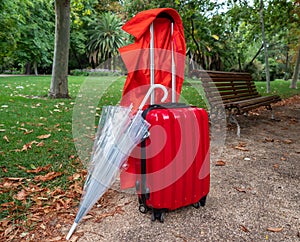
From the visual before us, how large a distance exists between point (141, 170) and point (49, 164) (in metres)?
1.44

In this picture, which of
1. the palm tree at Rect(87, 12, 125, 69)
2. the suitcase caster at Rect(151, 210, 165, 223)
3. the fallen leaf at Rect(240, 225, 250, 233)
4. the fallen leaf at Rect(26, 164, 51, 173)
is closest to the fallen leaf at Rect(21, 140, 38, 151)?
Result: the fallen leaf at Rect(26, 164, 51, 173)

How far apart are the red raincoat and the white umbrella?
16cm

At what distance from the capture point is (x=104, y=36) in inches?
1109

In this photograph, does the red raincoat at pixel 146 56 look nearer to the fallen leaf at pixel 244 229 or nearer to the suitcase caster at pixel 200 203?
the suitcase caster at pixel 200 203

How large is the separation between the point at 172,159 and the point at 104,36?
27.8m

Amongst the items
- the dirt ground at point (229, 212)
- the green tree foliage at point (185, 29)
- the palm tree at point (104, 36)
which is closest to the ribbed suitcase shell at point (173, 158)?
the dirt ground at point (229, 212)

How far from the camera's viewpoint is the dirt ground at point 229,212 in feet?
6.70

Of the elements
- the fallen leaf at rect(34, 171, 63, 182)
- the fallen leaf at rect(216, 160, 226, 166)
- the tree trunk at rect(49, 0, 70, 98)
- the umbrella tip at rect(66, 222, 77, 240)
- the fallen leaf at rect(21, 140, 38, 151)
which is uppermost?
the tree trunk at rect(49, 0, 70, 98)

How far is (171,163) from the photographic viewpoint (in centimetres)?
210

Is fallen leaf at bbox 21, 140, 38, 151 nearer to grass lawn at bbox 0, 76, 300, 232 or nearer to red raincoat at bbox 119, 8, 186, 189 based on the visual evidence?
grass lawn at bbox 0, 76, 300, 232

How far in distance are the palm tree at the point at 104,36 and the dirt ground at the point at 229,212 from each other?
2247 centimetres

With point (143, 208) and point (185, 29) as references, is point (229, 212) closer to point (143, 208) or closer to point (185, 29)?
point (143, 208)

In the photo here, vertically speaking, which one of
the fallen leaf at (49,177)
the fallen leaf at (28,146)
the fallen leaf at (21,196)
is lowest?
the fallen leaf at (21,196)

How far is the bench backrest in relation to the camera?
5026 millimetres
